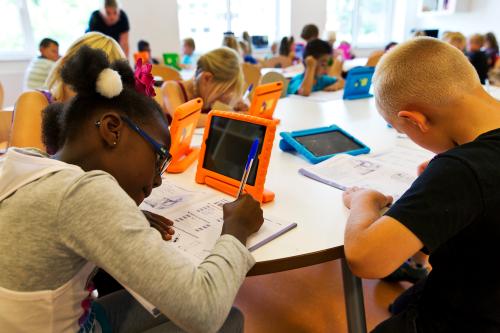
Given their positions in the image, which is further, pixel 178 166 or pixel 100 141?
pixel 178 166

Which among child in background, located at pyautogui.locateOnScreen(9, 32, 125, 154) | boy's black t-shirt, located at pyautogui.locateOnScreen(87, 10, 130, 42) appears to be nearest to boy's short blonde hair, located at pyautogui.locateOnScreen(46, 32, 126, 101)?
child in background, located at pyautogui.locateOnScreen(9, 32, 125, 154)

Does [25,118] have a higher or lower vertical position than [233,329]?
higher

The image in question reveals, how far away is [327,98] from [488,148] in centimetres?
195

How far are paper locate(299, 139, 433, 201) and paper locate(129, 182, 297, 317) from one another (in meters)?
0.31

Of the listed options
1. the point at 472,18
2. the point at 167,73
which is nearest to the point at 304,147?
the point at 167,73

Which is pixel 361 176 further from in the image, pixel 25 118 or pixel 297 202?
pixel 25 118

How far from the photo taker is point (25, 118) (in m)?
1.55

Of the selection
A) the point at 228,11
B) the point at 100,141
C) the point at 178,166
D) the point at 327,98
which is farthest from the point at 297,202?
the point at 228,11

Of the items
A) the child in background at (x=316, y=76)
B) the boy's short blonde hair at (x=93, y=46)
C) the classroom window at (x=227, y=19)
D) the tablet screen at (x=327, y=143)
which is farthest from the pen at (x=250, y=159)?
the classroom window at (x=227, y=19)

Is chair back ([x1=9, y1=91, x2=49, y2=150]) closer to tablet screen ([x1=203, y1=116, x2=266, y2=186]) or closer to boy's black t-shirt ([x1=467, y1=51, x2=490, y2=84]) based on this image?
tablet screen ([x1=203, y1=116, x2=266, y2=186])

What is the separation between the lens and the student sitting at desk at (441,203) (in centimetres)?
70

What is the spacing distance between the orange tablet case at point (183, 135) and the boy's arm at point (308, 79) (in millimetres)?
1513

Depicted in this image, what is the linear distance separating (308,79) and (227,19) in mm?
4588

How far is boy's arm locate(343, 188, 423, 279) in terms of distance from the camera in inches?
28.2
